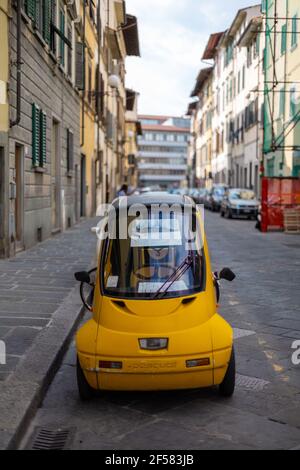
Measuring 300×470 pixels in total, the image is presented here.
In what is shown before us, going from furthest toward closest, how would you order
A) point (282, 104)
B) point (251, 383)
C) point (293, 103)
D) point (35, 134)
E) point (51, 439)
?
point (282, 104) < point (293, 103) < point (35, 134) < point (251, 383) < point (51, 439)

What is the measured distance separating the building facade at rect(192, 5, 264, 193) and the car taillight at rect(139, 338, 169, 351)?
24.9 m

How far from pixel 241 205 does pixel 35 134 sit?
17.3 metres

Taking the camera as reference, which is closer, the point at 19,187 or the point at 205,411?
the point at 205,411

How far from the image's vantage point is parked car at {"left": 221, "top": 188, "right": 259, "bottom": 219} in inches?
1205

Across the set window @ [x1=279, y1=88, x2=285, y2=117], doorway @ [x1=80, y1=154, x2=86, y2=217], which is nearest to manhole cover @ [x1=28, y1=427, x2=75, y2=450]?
doorway @ [x1=80, y1=154, x2=86, y2=217]

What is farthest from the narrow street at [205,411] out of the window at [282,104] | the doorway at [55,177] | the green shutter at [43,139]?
the window at [282,104]

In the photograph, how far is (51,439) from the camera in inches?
167

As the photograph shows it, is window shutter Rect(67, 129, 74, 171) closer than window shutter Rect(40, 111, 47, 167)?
No

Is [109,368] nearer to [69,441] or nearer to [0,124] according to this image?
[69,441]

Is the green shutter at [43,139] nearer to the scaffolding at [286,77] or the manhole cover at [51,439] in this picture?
the scaffolding at [286,77]

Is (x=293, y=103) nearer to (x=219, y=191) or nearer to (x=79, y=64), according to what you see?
(x=79, y=64)

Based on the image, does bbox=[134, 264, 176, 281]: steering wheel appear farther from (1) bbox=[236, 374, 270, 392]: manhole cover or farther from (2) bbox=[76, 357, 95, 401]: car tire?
(1) bbox=[236, 374, 270, 392]: manhole cover

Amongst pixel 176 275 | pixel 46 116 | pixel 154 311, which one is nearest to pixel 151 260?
pixel 176 275

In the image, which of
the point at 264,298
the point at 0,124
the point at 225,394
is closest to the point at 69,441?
the point at 225,394
